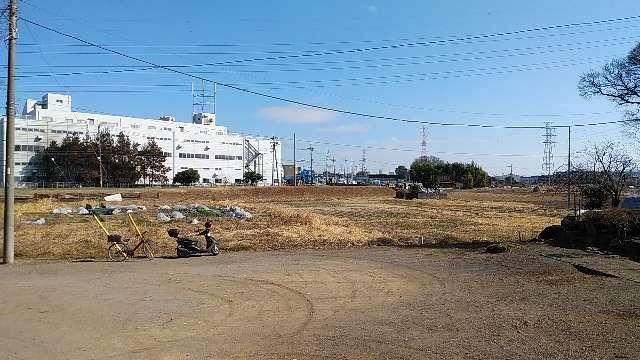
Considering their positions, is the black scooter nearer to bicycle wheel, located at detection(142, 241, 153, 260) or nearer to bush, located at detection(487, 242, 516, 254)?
bicycle wheel, located at detection(142, 241, 153, 260)

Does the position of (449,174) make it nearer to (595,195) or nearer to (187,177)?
(187,177)

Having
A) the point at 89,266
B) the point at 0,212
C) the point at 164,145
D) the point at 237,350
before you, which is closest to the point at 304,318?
the point at 237,350

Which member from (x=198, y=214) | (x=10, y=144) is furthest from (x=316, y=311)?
(x=198, y=214)

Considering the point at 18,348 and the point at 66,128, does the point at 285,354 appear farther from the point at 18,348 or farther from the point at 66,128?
the point at 66,128

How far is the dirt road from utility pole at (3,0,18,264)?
110 cm

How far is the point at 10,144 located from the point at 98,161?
86.7m

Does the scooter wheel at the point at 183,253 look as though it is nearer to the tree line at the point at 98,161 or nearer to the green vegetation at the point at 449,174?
the tree line at the point at 98,161

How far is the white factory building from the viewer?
325 ft

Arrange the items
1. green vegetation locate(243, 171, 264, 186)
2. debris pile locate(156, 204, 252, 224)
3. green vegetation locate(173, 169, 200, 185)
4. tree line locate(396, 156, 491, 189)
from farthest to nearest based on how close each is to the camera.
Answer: tree line locate(396, 156, 491, 189), green vegetation locate(243, 171, 264, 186), green vegetation locate(173, 169, 200, 185), debris pile locate(156, 204, 252, 224)

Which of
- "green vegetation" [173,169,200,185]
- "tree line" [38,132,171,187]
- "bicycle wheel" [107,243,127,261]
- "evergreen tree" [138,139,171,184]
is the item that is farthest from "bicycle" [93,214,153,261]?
"green vegetation" [173,169,200,185]

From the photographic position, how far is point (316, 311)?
9.75 meters

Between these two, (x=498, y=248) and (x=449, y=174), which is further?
(x=449, y=174)

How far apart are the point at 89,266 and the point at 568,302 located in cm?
1168

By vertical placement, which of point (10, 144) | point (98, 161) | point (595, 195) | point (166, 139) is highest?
point (166, 139)
